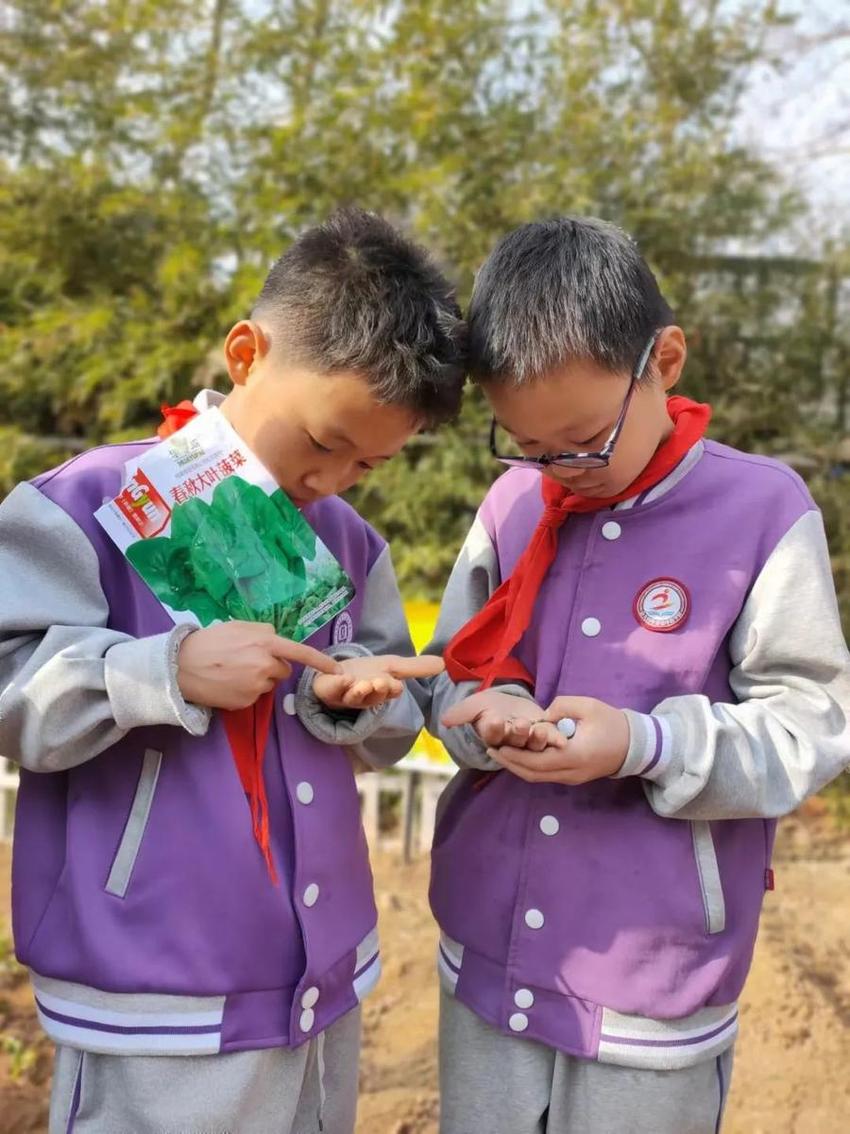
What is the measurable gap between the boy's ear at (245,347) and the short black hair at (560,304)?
312mm

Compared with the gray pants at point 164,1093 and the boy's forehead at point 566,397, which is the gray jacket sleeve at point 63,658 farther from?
the boy's forehead at point 566,397

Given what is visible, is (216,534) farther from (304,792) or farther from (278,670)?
(304,792)

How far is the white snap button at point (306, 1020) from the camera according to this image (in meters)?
1.48

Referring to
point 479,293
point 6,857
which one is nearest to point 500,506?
point 479,293

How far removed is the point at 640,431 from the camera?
5.10 feet

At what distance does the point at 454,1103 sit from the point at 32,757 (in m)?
0.92

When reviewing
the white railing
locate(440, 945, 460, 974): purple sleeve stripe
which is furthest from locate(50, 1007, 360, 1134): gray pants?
the white railing

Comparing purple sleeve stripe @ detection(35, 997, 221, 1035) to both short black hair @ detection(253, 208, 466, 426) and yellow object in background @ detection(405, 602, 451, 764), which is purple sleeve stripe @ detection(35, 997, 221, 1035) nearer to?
short black hair @ detection(253, 208, 466, 426)

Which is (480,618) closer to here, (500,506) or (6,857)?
(500,506)

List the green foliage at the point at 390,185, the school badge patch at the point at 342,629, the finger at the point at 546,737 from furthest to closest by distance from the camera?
the green foliage at the point at 390,185 < the school badge patch at the point at 342,629 < the finger at the point at 546,737

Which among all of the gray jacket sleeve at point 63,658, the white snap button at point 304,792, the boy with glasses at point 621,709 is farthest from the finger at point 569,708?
the gray jacket sleeve at point 63,658

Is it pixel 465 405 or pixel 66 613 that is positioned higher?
pixel 66 613

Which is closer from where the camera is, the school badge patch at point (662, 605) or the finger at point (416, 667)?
the finger at point (416, 667)

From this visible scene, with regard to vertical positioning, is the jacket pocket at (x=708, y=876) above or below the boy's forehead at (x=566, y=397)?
below
